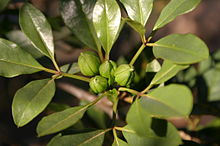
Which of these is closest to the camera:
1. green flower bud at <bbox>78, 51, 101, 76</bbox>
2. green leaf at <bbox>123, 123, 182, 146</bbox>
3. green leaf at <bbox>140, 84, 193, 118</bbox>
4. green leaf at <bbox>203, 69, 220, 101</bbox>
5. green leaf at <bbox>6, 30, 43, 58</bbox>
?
green leaf at <bbox>140, 84, 193, 118</bbox>

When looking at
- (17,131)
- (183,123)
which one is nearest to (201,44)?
(17,131)

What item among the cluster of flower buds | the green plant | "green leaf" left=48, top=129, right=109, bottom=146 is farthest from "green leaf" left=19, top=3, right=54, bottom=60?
"green leaf" left=48, top=129, right=109, bottom=146

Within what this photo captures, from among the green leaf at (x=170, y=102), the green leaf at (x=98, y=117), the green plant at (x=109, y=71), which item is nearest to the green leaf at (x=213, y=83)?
the green leaf at (x=98, y=117)

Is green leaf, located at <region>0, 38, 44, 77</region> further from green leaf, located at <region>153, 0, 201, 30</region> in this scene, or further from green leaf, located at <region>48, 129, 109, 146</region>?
green leaf, located at <region>153, 0, 201, 30</region>

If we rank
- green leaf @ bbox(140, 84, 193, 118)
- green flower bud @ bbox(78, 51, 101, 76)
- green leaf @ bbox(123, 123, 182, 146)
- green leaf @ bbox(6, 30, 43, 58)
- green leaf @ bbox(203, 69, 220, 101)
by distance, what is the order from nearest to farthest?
green leaf @ bbox(140, 84, 193, 118) < green leaf @ bbox(123, 123, 182, 146) < green flower bud @ bbox(78, 51, 101, 76) < green leaf @ bbox(6, 30, 43, 58) < green leaf @ bbox(203, 69, 220, 101)

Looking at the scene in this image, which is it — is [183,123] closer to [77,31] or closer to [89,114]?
[89,114]

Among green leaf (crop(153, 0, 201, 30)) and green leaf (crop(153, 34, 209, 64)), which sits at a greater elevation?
green leaf (crop(153, 0, 201, 30))

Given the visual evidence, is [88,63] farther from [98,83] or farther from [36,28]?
[36,28]
